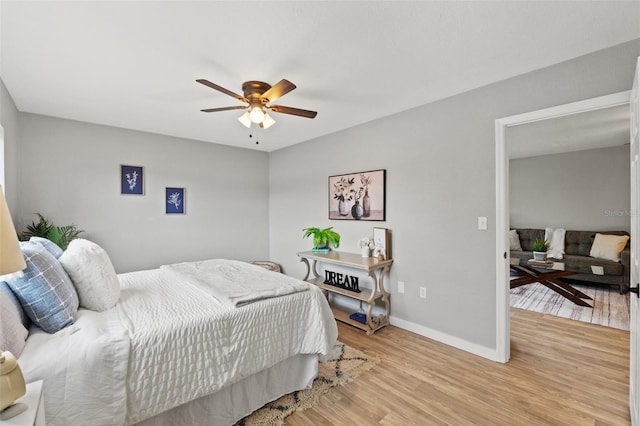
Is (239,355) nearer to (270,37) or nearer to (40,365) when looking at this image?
(40,365)

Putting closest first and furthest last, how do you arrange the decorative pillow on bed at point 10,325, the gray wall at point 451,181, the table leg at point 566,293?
the decorative pillow on bed at point 10,325
the gray wall at point 451,181
the table leg at point 566,293

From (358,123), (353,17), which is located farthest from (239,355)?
(358,123)

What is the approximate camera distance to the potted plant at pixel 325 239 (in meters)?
3.74

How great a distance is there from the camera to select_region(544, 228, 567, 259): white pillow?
198 inches

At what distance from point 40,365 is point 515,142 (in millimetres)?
5974

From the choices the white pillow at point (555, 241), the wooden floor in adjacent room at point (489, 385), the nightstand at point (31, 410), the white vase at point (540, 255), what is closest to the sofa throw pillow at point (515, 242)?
the white pillow at point (555, 241)

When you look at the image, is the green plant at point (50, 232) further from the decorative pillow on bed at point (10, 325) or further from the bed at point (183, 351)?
the decorative pillow on bed at point (10, 325)

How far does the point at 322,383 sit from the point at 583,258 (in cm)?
491

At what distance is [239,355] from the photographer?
1.73 m

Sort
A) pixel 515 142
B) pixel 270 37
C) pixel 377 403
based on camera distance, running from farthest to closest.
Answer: pixel 515 142
pixel 377 403
pixel 270 37

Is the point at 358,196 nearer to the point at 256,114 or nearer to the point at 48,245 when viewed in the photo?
the point at 256,114

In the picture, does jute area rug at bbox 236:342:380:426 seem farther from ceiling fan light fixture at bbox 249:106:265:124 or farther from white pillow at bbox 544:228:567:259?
white pillow at bbox 544:228:567:259

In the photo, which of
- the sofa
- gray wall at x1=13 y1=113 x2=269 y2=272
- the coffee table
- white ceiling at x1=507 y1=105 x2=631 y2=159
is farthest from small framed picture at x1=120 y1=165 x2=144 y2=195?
the sofa

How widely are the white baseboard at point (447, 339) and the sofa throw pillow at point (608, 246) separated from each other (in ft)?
11.8
